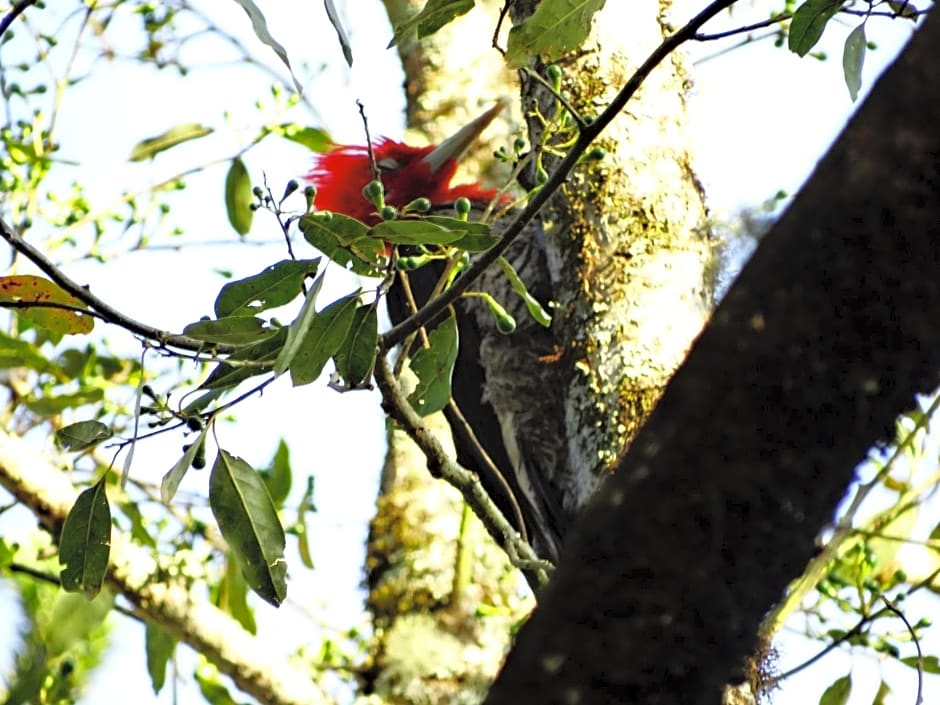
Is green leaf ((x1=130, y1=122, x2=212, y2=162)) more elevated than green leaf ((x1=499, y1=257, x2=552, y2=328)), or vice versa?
green leaf ((x1=130, y1=122, x2=212, y2=162))

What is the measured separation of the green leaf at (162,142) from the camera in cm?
361

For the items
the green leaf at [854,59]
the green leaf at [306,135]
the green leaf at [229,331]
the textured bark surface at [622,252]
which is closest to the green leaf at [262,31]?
the green leaf at [229,331]

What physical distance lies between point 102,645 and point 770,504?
127 inches

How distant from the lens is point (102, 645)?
11.9 feet

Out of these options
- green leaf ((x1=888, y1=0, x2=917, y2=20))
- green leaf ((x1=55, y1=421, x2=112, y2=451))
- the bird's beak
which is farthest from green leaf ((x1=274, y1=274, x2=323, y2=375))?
the bird's beak

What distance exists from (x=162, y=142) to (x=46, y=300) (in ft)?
6.66

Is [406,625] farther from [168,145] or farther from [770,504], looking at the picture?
[770,504]

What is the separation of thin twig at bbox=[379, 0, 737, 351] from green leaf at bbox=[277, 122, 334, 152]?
6.72ft

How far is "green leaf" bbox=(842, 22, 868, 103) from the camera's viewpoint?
179 cm

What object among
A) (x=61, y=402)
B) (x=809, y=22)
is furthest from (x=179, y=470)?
(x=61, y=402)

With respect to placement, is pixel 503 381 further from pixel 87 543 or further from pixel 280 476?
pixel 87 543

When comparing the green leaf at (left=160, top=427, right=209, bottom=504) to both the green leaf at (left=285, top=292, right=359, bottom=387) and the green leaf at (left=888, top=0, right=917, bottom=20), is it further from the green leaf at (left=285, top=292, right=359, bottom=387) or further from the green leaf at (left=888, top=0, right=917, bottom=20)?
the green leaf at (left=888, top=0, right=917, bottom=20)

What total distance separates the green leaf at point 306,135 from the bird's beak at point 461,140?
1.07 feet

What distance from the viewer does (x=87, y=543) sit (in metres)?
1.64
